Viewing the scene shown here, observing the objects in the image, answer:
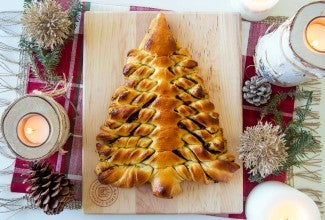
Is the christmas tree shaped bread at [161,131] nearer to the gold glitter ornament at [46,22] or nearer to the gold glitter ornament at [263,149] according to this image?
the gold glitter ornament at [263,149]

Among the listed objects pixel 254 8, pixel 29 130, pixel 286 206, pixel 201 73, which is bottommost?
pixel 286 206

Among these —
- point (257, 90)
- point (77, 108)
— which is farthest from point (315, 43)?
point (77, 108)

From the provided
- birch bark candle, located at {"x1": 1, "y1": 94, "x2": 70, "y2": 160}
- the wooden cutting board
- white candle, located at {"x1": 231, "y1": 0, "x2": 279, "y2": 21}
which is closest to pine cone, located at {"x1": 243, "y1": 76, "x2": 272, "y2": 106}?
the wooden cutting board

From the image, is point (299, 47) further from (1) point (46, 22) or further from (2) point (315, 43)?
(1) point (46, 22)

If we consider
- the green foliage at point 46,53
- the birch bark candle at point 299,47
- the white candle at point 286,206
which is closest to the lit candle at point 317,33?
the birch bark candle at point 299,47

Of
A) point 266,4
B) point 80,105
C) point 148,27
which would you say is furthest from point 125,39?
point 266,4
